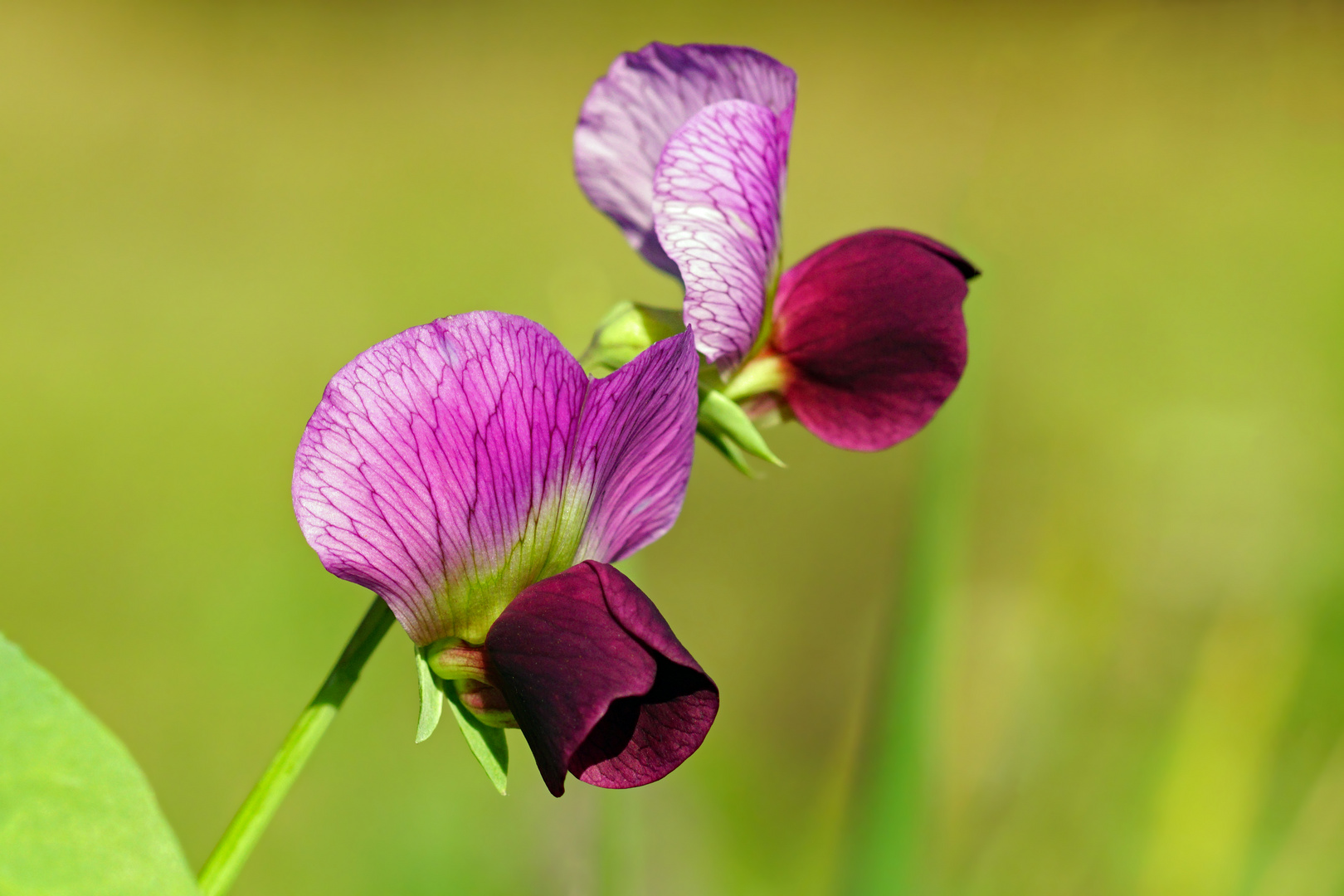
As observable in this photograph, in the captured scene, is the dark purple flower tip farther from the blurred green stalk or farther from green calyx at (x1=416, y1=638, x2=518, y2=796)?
the blurred green stalk

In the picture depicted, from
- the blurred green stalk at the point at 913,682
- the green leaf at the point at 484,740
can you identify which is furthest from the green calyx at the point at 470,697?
the blurred green stalk at the point at 913,682

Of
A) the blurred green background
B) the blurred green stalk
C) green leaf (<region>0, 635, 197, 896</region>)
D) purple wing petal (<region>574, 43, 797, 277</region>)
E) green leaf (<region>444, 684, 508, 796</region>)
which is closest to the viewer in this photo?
green leaf (<region>0, 635, 197, 896</region>)

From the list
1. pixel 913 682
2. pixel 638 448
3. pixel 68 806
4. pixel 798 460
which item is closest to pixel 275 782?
pixel 68 806

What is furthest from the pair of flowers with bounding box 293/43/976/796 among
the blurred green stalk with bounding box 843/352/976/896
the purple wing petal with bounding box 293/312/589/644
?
the blurred green stalk with bounding box 843/352/976/896

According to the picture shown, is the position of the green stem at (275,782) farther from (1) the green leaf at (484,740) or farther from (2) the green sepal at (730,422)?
(2) the green sepal at (730,422)

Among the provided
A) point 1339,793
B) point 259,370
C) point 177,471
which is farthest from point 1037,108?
point 1339,793

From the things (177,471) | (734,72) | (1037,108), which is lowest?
(177,471)

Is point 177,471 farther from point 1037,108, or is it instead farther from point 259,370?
point 1037,108
